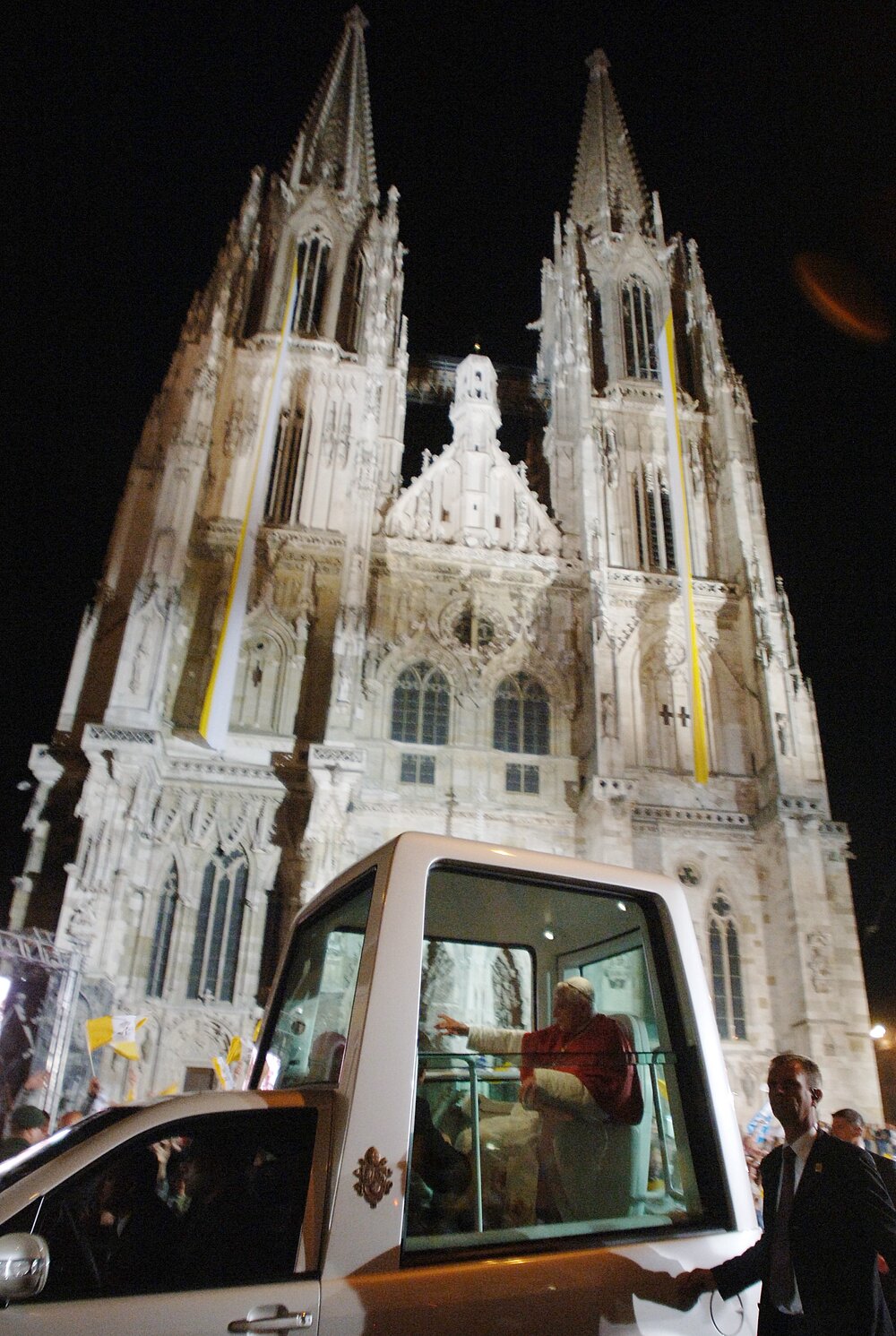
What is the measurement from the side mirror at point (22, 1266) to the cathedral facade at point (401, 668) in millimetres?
14757

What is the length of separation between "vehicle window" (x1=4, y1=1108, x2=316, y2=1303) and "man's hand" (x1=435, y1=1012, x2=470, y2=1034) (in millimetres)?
1013

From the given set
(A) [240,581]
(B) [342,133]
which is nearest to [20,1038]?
(A) [240,581]

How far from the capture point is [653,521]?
78.4 ft

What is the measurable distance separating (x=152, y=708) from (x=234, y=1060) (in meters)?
7.52

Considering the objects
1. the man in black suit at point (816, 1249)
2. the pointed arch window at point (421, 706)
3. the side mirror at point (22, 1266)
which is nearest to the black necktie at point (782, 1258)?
the man in black suit at point (816, 1249)

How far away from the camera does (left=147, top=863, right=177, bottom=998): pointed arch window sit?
17.1m

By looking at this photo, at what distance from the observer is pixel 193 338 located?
23609 mm

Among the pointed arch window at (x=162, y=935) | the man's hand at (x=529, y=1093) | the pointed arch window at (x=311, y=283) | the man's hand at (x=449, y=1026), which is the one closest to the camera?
the man's hand at (x=529, y=1093)

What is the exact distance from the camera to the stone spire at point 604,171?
2969cm

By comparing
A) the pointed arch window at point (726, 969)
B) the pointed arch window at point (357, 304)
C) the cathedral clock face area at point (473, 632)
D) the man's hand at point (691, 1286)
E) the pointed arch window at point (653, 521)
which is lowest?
the man's hand at point (691, 1286)

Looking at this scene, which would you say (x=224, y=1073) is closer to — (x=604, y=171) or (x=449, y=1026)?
(x=449, y=1026)

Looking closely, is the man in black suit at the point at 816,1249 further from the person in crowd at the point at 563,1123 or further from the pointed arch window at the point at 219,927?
the pointed arch window at the point at 219,927

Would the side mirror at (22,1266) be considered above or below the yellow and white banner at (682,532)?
below

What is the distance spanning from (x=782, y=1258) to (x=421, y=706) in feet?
59.7
